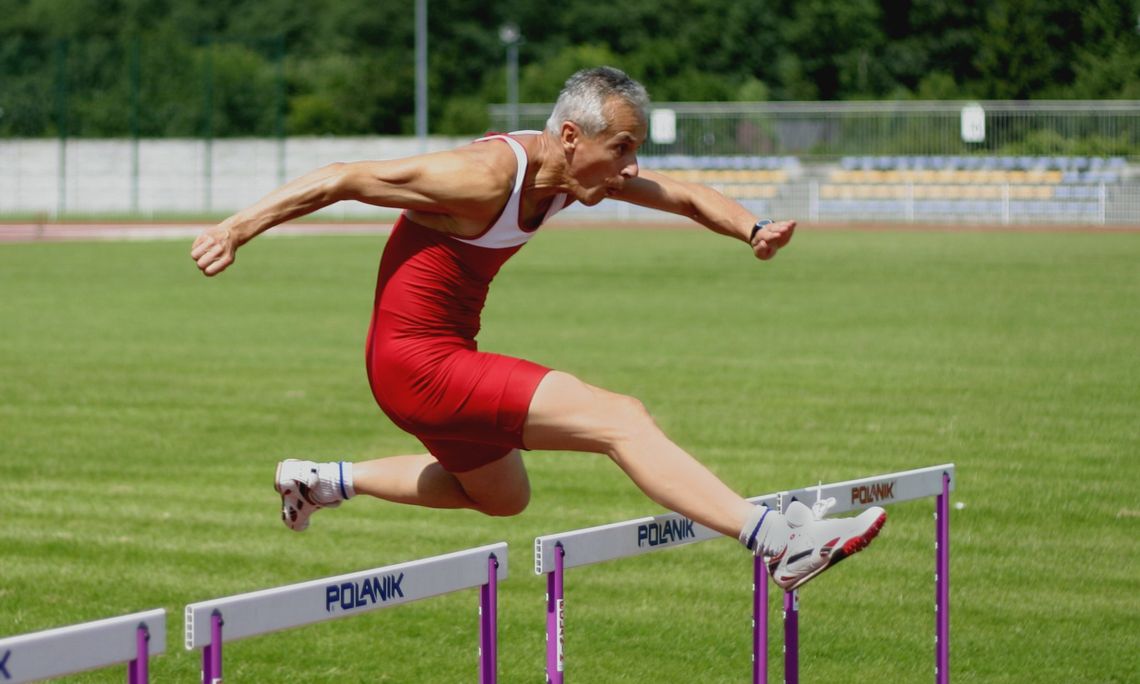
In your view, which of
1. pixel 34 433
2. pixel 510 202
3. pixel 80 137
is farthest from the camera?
pixel 80 137

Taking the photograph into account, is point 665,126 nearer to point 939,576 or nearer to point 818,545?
point 939,576

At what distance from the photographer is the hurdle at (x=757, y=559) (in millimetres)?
4395

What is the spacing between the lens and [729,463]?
11.4 metres

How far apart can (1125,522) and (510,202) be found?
561 centimetres

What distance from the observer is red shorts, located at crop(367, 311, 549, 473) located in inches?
208

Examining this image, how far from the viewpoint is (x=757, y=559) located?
5.02m

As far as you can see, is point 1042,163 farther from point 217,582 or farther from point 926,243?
point 217,582

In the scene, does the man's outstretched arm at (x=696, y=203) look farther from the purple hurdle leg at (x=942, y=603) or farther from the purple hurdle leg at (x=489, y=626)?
the purple hurdle leg at (x=489, y=626)

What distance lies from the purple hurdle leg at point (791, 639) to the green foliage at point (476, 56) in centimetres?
4966

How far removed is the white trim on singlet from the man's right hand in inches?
36.0

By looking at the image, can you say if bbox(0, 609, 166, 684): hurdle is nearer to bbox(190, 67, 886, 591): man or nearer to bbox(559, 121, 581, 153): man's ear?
bbox(190, 67, 886, 591): man

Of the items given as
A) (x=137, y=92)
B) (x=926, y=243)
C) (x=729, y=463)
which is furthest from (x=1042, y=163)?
(x=729, y=463)

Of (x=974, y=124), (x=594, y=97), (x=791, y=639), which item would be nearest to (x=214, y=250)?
(x=594, y=97)

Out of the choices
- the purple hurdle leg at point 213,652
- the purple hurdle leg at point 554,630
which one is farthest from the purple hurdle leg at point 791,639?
the purple hurdle leg at point 213,652
